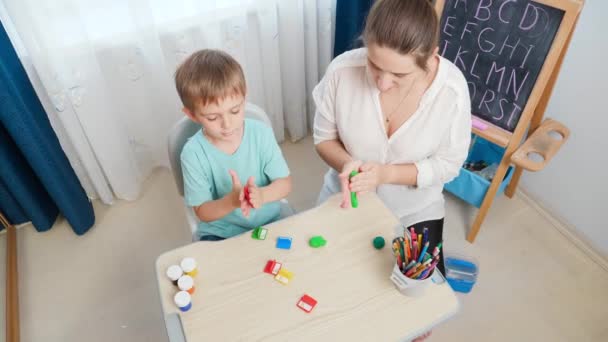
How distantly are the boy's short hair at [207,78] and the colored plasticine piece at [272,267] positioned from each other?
38cm

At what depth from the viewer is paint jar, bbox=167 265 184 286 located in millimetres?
920

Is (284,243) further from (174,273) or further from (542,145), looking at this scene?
(542,145)

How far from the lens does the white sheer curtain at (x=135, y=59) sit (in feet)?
4.94

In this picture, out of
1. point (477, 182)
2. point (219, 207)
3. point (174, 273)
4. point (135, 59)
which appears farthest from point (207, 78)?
point (477, 182)

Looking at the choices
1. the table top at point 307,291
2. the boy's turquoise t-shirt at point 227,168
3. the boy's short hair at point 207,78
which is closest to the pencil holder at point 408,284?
the table top at point 307,291

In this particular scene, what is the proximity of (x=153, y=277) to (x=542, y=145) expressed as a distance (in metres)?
1.63

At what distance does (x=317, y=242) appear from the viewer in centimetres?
99

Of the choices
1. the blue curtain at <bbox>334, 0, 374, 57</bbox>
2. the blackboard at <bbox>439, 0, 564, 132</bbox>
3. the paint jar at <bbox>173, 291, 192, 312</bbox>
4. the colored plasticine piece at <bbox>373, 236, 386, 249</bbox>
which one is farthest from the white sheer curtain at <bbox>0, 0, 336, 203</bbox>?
the colored plasticine piece at <bbox>373, 236, 386, 249</bbox>

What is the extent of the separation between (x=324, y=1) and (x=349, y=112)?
0.94 meters

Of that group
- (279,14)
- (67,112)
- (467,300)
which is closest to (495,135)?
(467,300)

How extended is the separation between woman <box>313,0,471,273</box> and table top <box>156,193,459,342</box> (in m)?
0.14

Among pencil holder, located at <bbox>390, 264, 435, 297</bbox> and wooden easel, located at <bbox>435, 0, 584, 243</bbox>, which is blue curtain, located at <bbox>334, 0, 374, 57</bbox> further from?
pencil holder, located at <bbox>390, 264, 435, 297</bbox>

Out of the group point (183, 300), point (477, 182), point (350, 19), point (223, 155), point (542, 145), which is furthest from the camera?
point (350, 19)

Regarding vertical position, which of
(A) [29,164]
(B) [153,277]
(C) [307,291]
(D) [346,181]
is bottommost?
(B) [153,277]
